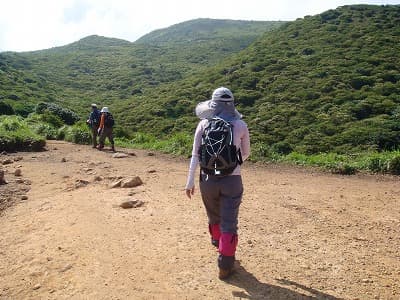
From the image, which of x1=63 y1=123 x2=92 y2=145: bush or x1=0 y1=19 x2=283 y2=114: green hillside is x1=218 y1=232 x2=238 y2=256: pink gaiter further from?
x1=0 y1=19 x2=283 y2=114: green hillside

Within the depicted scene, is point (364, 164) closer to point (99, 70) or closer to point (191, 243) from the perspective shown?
point (191, 243)

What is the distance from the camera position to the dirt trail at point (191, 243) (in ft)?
13.5

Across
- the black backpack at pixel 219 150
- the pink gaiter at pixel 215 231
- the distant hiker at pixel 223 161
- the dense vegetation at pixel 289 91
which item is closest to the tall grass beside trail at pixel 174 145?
the dense vegetation at pixel 289 91

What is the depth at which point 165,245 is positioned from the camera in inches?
203

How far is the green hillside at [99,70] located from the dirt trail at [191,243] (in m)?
29.1

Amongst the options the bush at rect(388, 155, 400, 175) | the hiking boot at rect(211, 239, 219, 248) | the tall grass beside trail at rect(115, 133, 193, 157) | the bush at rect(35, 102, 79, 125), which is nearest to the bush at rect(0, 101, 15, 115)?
the bush at rect(35, 102, 79, 125)

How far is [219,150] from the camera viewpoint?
13.2 ft

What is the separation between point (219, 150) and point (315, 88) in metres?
26.6

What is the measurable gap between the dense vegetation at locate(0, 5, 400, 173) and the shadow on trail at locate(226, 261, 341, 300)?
6220 millimetres

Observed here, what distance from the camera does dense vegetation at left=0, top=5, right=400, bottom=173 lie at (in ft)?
60.5

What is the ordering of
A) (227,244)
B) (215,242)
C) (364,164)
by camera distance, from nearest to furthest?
1. (227,244)
2. (215,242)
3. (364,164)

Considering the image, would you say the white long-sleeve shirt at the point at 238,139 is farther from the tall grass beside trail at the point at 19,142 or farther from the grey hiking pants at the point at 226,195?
Answer: the tall grass beside trail at the point at 19,142

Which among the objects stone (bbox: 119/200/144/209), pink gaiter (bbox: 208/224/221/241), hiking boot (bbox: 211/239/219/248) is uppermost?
pink gaiter (bbox: 208/224/221/241)

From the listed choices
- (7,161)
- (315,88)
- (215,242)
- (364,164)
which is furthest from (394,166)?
(315,88)
